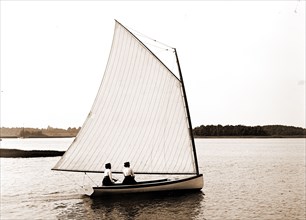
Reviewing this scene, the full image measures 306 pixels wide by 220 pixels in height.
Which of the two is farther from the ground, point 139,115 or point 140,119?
point 139,115

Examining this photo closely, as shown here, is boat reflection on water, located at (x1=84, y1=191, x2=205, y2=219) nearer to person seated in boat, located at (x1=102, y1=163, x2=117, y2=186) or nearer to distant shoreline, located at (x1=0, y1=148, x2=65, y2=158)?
person seated in boat, located at (x1=102, y1=163, x2=117, y2=186)

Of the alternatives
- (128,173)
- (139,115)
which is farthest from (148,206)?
(139,115)

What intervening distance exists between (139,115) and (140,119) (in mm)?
284

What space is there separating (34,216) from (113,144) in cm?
654

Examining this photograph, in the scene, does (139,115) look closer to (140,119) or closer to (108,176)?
(140,119)

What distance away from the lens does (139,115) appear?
24672 millimetres

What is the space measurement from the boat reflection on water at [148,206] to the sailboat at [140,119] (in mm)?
684

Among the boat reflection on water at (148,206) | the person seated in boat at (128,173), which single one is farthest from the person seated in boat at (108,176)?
the boat reflection on water at (148,206)

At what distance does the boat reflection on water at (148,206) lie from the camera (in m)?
21.4

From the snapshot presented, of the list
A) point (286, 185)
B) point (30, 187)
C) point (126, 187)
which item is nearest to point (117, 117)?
point (126, 187)

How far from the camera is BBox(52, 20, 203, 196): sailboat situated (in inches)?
952

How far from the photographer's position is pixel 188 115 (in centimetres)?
2461

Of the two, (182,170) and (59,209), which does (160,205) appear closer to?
(182,170)

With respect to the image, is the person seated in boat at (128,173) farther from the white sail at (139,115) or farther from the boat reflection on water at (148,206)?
the boat reflection on water at (148,206)
